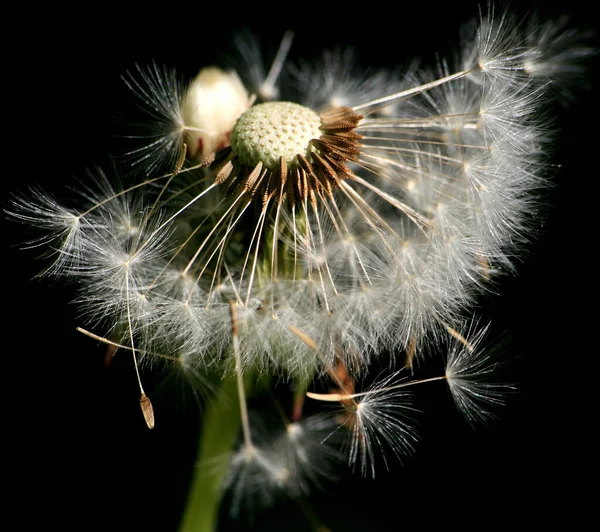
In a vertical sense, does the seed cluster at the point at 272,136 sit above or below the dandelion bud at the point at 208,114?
below

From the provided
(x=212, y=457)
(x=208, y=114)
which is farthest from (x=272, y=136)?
(x=212, y=457)

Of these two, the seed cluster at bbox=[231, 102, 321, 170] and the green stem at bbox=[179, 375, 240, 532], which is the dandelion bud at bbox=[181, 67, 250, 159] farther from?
the green stem at bbox=[179, 375, 240, 532]

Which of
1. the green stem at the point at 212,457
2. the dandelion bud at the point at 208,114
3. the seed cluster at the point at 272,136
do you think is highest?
the dandelion bud at the point at 208,114

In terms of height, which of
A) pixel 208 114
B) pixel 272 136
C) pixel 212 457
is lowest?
pixel 212 457

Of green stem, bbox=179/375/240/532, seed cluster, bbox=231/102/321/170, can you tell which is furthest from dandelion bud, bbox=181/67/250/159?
green stem, bbox=179/375/240/532

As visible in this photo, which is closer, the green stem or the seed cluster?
the seed cluster

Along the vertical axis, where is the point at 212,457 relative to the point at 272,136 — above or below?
below

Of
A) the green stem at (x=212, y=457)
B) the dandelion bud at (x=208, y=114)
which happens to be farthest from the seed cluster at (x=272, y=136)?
the green stem at (x=212, y=457)

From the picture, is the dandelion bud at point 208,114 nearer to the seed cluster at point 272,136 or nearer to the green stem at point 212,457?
the seed cluster at point 272,136

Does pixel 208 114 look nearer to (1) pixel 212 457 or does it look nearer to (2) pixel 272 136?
(2) pixel 272 136

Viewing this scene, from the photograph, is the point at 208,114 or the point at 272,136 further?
the point at 208,114
